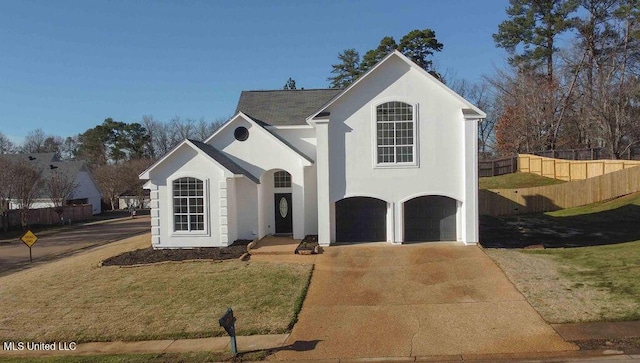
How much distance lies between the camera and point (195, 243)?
723 inches

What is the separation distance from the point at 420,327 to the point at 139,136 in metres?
74.7

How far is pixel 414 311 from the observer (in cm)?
1120

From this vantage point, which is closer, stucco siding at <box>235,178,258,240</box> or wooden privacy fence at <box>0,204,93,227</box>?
stucco siding at <box>235,178,258,240</box>

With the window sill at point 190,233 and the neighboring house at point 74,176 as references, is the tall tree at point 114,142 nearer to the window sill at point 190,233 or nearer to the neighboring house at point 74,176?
the neighboring house at point 74,176

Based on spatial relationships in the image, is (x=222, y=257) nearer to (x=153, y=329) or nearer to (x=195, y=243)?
(x=195, y=243)

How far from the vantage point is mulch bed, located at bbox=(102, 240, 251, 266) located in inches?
663

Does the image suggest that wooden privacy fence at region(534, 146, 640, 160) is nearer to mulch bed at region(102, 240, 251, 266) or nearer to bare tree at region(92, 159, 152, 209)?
mulch bed at region(102, 240, 251, 266)

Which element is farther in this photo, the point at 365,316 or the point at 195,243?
the point at 195,243

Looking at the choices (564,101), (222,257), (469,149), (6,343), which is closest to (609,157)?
(564,101)

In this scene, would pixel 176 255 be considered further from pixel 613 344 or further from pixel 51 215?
pixel 51 215

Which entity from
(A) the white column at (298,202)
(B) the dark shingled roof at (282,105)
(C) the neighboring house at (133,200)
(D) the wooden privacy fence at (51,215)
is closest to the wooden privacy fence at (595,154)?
(B) the dark shingled roof at (282,105)

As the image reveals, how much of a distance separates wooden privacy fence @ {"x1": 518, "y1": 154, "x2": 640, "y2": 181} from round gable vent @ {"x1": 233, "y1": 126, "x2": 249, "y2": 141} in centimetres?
2777

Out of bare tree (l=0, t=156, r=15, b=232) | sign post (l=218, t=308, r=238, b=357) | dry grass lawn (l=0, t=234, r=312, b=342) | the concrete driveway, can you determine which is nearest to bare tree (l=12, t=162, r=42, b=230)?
bare tree (l=0, t=156, r=15, b=232)

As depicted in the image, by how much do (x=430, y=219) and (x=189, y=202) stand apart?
10.2m
